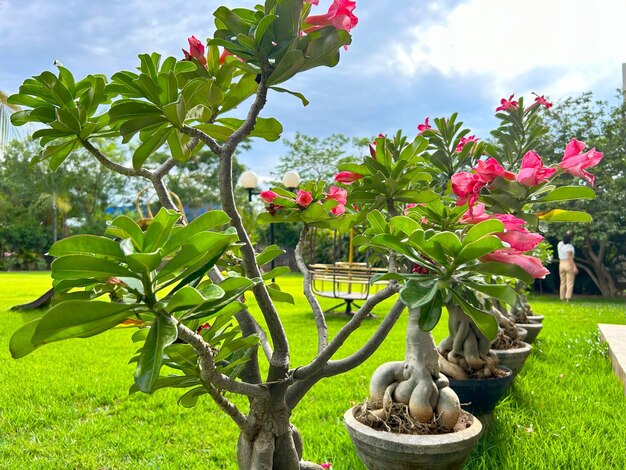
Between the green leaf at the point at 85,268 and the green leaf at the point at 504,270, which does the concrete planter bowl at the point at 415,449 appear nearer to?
the green leaf at the point at 504,270

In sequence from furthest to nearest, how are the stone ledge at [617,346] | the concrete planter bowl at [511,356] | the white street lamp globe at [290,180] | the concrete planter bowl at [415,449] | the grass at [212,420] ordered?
the white street lamp globe at [290,180] < the stone ledge at [617,346] < the concrete planter bowl at [511,356] < the grass at [212,420] < the concrete planter bowl at [415,449]

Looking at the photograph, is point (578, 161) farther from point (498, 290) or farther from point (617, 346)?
point (617, 346)

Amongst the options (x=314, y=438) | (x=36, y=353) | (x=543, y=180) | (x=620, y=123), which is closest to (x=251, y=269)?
(x=543, y=180)

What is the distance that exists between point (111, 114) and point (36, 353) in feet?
12.3

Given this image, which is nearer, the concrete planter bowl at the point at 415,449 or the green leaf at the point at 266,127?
the green leaf at the point at 266,127

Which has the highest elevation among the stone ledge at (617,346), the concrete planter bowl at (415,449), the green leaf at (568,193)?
the green leaf at (568,193)

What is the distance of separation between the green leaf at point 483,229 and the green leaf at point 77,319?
45 cm

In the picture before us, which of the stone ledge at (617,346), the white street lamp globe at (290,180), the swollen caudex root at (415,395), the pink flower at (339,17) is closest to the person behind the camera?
the pink flower at (339,17)

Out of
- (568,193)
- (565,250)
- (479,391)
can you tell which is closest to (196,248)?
(568,193)

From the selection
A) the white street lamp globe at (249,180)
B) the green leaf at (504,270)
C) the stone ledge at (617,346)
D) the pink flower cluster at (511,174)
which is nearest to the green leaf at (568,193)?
the pink flower cluster at (511,174)

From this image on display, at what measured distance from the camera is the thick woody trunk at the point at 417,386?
1502 mm

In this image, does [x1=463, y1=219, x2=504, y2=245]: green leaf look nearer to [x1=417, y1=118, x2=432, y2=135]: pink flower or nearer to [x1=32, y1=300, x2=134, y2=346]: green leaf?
[x1=32, y1=300, x2=134, y2=346]: green leaf

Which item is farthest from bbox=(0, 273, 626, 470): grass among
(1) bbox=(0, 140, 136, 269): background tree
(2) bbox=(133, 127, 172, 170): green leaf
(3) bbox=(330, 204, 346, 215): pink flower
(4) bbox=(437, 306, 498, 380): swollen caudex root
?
(1) bbox=(0, 140, 136, 269): background tree

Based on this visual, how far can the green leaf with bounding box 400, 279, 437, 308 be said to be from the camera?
0.64 metres
